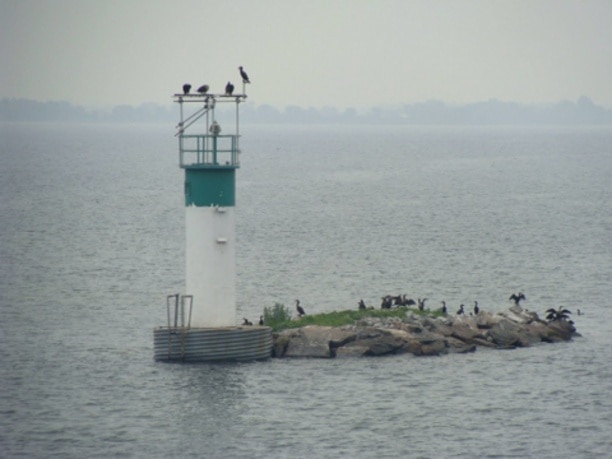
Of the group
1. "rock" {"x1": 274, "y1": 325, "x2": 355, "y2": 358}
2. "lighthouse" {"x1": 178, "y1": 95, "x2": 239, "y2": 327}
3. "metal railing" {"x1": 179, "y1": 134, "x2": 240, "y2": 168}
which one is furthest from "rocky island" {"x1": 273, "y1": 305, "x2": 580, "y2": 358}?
"metal railing" {"x1": 179, "y1": 134, "x2": 240, "y2": 168}

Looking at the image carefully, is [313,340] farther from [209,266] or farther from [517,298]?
[517,298]

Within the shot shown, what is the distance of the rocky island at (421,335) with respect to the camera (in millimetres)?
46906

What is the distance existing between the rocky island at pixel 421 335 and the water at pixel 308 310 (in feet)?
2.33

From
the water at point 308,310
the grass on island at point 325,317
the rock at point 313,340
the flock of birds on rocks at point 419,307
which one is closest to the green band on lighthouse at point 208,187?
the water at point 308,310

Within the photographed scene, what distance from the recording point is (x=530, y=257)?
7781 centimetres

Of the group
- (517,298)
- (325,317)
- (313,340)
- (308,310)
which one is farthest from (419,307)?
(313,340)

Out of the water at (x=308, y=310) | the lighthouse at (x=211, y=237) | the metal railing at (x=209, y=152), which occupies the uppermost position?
the metal railing at (x=209, y=152)

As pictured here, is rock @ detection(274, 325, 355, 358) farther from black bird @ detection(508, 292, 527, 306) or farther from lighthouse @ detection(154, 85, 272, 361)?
black bird @ detection(508, 292, 527, 306)

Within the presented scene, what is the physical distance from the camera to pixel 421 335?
159 ft

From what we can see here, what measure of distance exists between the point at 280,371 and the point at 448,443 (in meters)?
7.98

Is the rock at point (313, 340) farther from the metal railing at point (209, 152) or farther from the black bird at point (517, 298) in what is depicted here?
the black bird at point (517, 298)

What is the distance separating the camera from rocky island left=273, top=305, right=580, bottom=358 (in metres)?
46.9

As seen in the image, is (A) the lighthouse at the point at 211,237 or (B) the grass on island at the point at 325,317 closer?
(A) the lighthouse at the point at 211,237

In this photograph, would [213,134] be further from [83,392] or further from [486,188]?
[486,188]
